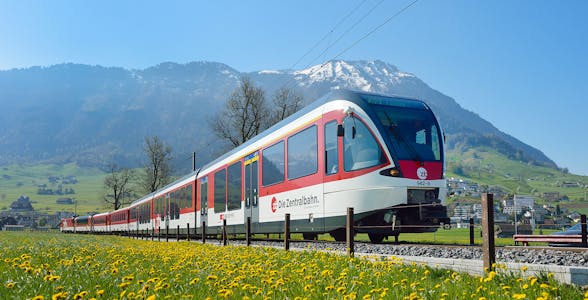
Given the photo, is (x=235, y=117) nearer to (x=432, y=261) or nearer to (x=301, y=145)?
(x=301, y=145)

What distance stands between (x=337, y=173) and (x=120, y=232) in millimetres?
46282

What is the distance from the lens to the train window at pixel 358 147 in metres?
13.3

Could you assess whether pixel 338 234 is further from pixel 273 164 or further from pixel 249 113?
pixel 249 113

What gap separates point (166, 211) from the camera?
34469 mm

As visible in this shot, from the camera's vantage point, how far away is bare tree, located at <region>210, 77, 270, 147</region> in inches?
1843

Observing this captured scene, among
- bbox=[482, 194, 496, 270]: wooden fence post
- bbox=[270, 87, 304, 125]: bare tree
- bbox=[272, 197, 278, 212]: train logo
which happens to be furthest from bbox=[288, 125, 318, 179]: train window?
bbox=[270, 87, 304, 125]: bare tree

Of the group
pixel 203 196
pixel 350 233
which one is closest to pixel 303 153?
pixel 350 233

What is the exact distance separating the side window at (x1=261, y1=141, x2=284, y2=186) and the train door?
0.75 meters

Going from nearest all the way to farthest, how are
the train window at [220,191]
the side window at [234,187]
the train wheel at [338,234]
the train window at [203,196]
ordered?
the train wheel at [338,234] → the side window at [234,187] → the train window at [220,191] → the train window at [203,196]

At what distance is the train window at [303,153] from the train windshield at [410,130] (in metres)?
2.11

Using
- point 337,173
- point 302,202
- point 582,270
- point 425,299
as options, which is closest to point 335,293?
point 425,299

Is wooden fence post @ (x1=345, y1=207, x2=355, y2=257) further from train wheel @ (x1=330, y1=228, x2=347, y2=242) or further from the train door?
the train door

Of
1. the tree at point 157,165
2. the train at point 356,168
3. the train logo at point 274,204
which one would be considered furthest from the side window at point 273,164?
the tree at point 157,165

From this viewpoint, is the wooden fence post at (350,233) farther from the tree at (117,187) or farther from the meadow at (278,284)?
the tree at (117,187)
